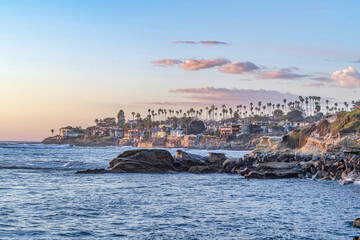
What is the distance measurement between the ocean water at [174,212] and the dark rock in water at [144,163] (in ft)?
50.0

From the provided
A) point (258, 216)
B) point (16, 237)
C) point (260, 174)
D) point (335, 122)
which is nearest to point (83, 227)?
point (16, 237)

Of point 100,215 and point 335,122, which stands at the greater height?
point 335,122

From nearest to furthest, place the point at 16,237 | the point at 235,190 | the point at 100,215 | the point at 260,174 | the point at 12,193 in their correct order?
the point at 16,237 → the point at 100,215 → the point at 12,193 → the point at 235,190 → the point at 260,174

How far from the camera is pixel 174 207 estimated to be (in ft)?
77.0

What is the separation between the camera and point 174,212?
71.7ft

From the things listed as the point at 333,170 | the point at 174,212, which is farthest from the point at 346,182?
the point at 174,212

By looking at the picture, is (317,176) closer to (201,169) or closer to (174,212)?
(201,169)

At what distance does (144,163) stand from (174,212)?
28677 millimetres

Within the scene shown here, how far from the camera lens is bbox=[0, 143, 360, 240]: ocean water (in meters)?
17.1

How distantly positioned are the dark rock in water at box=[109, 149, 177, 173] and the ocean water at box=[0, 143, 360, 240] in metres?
15.2

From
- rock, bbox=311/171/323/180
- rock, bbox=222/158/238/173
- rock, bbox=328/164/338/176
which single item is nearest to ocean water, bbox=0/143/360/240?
rock, bbox=311/171/323/180

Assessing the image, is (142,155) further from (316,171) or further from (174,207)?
(174,207)

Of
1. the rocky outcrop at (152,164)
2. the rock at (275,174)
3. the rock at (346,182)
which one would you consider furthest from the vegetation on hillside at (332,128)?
the rock at (346,182)

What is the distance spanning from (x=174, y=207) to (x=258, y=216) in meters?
4.89
